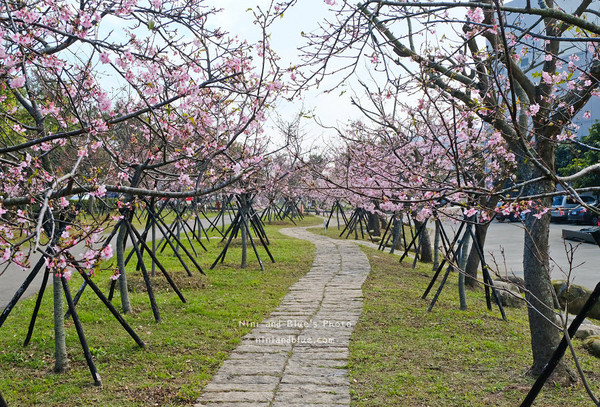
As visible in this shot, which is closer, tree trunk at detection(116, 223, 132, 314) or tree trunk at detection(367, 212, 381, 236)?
tree trunk at detection(116, 223, 132, 314)

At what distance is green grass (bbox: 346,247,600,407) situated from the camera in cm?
434

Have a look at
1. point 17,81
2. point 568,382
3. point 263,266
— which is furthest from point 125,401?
point 263,266

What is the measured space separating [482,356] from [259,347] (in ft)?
8.45

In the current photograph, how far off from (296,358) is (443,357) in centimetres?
167

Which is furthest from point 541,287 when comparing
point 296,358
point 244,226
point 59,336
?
point 244,226

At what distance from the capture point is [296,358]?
17.0 feet

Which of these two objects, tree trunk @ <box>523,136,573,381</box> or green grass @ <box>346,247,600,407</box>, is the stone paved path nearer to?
green grass @ <box>346,247,600,407</box>

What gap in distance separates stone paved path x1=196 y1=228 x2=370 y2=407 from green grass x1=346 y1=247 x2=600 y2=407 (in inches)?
8.2

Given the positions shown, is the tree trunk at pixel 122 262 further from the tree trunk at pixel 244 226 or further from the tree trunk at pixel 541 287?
the tree trunk at pixel 541 287

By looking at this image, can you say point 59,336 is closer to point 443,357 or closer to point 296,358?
point 296,358

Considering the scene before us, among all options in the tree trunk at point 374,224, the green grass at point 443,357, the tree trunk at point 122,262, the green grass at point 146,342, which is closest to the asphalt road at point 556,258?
the green grass at point 443,357

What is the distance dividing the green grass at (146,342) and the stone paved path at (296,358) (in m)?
0.23

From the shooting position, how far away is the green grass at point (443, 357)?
171 inches

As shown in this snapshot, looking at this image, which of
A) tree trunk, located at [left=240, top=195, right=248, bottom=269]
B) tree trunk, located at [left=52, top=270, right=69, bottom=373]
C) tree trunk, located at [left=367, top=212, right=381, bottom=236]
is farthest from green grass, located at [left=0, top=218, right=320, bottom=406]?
tree trunk, located at [left=367, top=212, right=381, bottom=236]
